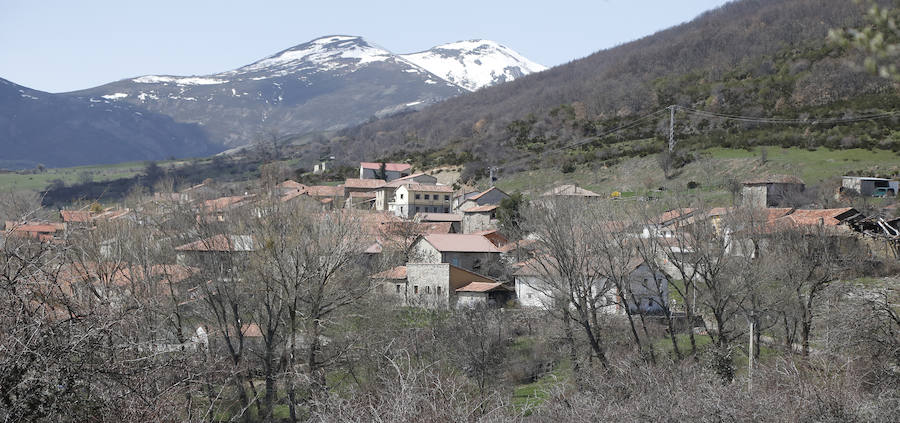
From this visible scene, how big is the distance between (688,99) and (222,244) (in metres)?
89.0

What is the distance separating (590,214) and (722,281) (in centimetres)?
557

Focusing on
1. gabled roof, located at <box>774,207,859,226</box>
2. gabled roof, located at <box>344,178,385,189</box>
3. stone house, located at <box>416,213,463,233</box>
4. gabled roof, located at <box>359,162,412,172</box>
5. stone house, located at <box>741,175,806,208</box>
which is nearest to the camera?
gabled roof, located at <box>774,207,859,226</box>

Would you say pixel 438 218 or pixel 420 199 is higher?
pixel 420 199

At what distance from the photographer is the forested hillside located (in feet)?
251

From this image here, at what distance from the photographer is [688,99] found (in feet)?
341

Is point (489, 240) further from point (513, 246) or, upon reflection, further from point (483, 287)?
point (483, 287)

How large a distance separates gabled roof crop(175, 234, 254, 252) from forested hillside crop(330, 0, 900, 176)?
4391 cm

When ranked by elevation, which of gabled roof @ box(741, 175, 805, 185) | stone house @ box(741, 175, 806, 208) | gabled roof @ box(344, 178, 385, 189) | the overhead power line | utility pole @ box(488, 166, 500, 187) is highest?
the overhead power line

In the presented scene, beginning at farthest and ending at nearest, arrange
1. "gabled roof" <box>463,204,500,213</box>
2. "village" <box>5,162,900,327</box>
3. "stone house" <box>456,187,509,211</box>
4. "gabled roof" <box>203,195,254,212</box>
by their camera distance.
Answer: "stone house" <box>456,187,509,211</box>
"gabled roof" <box>463,204,500,213</box>
"gabled roof" <box>203,195,254,212</box>
"village" <box>5,162,900,327</box>

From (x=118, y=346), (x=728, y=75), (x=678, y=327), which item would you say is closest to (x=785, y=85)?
(x=728, y=75)

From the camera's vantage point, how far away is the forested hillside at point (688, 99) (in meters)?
76.4

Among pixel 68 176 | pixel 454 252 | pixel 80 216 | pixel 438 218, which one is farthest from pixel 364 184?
pixel 68 176

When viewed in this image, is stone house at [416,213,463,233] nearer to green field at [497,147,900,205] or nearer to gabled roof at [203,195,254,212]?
green field at [497,147,900,205]

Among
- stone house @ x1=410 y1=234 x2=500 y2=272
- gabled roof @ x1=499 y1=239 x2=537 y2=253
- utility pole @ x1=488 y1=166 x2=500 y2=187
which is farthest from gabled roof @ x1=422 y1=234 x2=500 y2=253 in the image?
utility pole @ x1=488 y1=166 x2=500 y2=187
